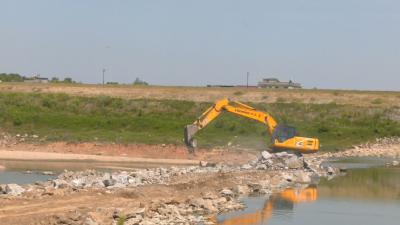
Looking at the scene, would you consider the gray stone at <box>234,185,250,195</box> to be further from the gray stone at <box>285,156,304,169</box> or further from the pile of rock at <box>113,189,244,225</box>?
the gray stone at <box>285,156,304,169</box>

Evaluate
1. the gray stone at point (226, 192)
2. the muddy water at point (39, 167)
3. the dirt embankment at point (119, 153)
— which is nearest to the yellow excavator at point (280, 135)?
the dirt embankment at point (119, 153)

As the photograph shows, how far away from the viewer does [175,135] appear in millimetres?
55031

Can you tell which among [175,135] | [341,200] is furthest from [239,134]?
[341,200]

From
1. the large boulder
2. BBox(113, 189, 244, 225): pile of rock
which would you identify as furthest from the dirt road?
the large boulder

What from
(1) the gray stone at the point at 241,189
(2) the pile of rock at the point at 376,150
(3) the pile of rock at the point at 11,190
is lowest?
(2) the pile of rock at the point at 376,150

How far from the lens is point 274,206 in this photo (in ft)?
90.4

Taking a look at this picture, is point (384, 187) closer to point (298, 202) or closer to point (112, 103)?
point (298, 202)

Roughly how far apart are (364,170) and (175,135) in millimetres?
15574

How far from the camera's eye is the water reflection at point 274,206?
938 inches

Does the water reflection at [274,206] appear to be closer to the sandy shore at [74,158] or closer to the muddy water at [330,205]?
the muddy water at [330,205]

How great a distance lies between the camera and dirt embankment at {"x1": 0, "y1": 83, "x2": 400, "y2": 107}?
250 feet

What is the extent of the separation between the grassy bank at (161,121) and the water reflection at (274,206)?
18032mm

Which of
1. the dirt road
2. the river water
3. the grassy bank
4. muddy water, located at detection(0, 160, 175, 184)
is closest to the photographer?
the dirt road

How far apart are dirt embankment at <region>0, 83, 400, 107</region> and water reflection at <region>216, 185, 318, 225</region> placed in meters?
41.2
